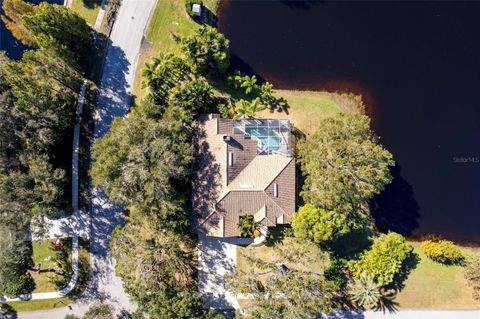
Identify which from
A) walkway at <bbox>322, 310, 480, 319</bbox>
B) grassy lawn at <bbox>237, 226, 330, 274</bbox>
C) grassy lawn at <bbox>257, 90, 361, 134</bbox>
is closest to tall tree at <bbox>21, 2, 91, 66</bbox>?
grassy lawn at <bbox>257, 90, 361, 134</bbox>

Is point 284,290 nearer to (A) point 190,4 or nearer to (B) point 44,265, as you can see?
(B) point 44,265

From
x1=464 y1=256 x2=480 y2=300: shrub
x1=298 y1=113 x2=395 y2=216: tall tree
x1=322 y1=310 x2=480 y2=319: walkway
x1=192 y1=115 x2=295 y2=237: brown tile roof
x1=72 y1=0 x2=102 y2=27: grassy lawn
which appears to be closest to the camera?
x1=298 y1=113 x2=395 y2=216: tall tree

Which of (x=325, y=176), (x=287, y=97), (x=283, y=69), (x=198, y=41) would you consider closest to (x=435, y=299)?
(x=325, y=176)

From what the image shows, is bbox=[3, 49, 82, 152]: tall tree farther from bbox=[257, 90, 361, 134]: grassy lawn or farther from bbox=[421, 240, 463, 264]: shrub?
bbox=[421, 240, 463, 264]: shrub

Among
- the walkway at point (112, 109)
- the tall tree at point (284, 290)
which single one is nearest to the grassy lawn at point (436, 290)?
the tall tree at point (284, 290)

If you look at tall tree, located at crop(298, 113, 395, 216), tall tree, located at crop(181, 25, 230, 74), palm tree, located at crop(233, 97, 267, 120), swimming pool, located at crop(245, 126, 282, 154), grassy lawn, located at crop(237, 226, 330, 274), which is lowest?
grassy lawn, located at crop(237, 226, 330, 274)

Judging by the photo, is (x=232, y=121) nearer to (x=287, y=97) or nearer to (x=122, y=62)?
(x=287, y=97)

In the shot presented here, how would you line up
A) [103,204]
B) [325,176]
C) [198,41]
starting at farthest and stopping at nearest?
1. [103,204]
2. [198,41]
3. [325,176]
